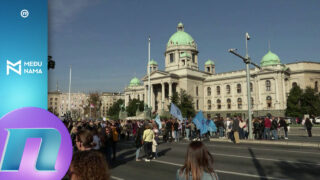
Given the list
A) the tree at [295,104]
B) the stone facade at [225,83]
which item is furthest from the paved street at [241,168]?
the stone facade at [225,83]

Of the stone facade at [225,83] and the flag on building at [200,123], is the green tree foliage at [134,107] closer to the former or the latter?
the stone facade at [225,83]

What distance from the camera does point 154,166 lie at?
1139 centimetres

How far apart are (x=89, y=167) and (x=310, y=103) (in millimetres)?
63083

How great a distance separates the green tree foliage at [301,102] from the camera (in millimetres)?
56822

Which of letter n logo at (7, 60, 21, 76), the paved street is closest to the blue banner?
letter n logo at (7, 60, 21, 76)

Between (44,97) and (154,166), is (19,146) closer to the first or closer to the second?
(44,97)

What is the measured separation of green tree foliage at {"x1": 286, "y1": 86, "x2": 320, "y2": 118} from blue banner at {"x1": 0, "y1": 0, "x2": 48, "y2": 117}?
2349 inches

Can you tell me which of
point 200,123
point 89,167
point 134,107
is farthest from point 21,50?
point 134,107

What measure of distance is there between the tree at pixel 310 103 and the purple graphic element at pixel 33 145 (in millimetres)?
59801

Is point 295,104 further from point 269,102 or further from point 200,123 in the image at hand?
point 200,123

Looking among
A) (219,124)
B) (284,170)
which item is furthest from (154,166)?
(219,124)

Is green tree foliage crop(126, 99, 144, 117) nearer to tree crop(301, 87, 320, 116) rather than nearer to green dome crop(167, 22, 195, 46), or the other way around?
green dome crop(167, 22, 195, 46)

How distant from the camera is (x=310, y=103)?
5738 cm

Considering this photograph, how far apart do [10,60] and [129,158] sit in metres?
9.87
